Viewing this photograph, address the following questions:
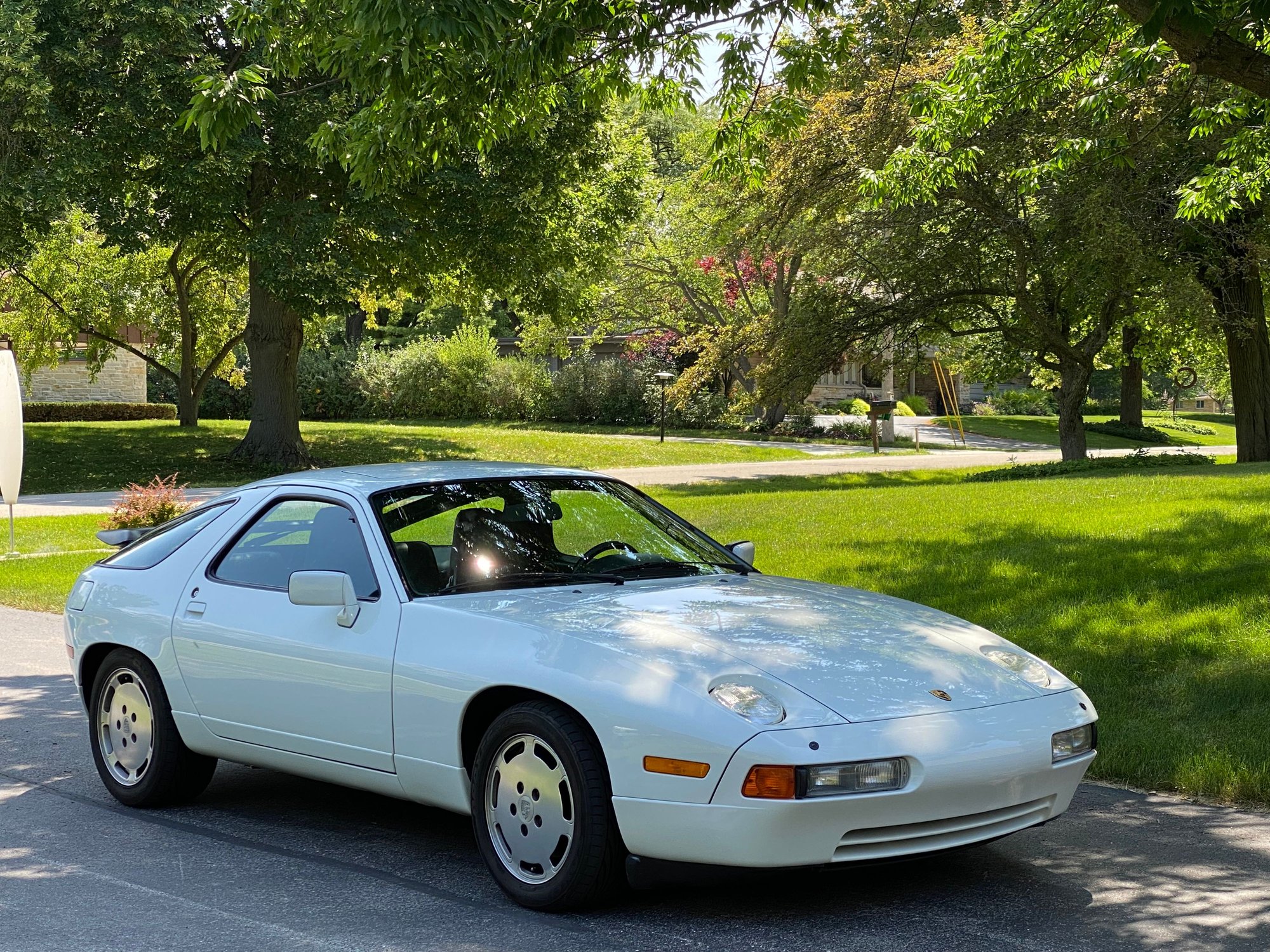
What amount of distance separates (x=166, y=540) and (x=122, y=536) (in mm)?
713

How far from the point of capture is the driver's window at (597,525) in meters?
5.82

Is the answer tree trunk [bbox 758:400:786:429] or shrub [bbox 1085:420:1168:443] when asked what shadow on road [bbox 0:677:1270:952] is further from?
shrub [bbox 1085:420:1168:443]

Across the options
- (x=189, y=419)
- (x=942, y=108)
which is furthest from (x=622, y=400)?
(x=942, y=108)

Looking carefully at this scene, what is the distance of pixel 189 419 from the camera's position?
3728 centimetres

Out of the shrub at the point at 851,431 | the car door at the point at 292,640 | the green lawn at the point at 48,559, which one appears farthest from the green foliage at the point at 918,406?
the car door at the point at 292,640

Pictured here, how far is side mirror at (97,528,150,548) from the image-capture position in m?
Result: 6.81

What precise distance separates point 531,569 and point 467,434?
109ft

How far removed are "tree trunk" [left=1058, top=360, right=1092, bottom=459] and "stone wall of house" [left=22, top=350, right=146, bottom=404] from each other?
1159 inches

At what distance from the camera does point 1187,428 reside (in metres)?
53.7

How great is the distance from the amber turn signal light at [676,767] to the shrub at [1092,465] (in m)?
19.1

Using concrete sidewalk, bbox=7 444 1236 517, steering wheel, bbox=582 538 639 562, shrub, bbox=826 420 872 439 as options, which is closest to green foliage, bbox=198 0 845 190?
steering wheel, bbox=582 538 639 562

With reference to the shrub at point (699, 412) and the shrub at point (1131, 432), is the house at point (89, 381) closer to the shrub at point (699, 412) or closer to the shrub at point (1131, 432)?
the shrub at point (699, 412)

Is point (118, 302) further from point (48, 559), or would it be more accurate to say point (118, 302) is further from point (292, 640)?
point (292, 640)

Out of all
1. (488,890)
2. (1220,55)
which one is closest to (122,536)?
(488,890)
